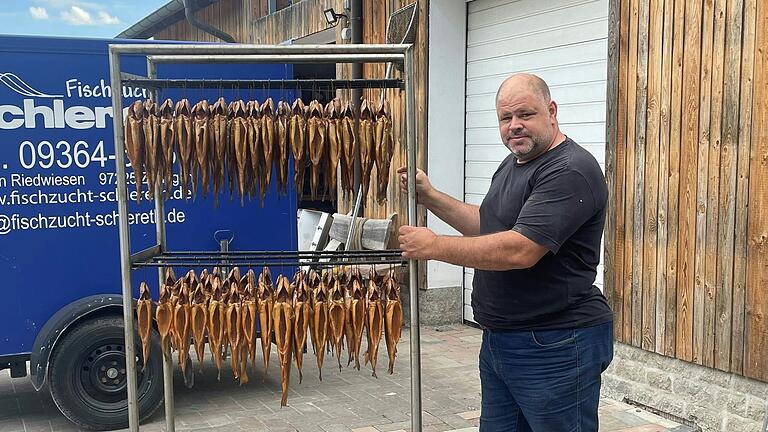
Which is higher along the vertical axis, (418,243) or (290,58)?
(290,58)

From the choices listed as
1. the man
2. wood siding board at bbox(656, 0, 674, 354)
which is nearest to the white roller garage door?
wood siding board at bbox(656, 0, 674, 354)

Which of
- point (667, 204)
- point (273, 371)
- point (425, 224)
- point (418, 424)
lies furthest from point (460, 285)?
point (418, 424)

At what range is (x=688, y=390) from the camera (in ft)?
17.1

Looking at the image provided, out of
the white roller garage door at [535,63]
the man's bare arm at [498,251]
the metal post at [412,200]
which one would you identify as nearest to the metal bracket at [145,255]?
the metal post at [412,200]

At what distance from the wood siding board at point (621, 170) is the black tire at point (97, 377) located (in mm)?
3413

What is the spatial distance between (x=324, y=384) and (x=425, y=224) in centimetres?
264

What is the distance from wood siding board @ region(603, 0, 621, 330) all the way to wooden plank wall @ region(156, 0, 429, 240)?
5.49ft

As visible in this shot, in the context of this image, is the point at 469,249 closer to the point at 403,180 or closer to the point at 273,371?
the point at 403,180

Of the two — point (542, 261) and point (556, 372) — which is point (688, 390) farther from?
point (542, 261)

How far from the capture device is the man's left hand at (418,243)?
3.21 metres

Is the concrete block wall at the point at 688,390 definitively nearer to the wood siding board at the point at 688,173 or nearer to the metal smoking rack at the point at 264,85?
the wood siding board at the point at 688,173

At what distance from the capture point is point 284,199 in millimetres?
6406

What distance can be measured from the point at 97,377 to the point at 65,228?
43.4 inches

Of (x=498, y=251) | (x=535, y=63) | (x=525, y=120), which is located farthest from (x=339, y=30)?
(x=498, y=251)
